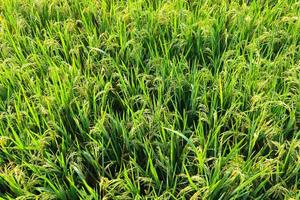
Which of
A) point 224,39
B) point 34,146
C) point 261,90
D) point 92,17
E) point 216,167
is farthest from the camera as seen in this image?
point 92,17

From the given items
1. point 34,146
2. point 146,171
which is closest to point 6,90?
point 34,146

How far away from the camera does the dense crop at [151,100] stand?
1454 millimetres

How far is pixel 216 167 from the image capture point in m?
1.40

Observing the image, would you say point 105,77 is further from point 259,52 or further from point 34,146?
point 259,52

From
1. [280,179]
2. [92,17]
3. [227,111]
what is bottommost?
[280,179]

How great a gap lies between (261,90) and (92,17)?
981 mm

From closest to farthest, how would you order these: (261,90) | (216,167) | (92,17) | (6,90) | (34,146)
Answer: (216,167) < (34,146) < (261,90) < (6,90) < (92,17)

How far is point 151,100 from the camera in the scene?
175 cm

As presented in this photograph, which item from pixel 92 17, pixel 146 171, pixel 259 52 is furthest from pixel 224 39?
pixel 146 171

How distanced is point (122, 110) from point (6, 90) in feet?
1.66

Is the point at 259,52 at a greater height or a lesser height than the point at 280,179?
greater

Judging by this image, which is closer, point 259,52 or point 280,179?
point 280,179

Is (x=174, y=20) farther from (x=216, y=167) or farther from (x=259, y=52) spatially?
(x=216, y=167)

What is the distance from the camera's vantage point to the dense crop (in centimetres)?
145
